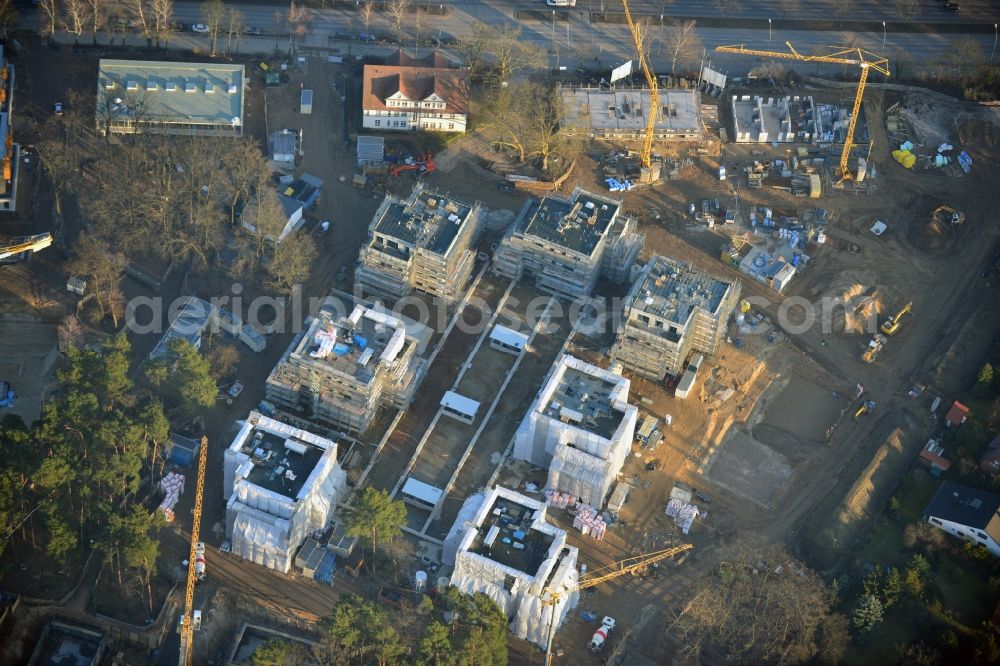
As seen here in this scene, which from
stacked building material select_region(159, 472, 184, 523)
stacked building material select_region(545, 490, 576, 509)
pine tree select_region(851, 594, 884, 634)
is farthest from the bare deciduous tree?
stacked building material select_region(159, 472, 184, 523)

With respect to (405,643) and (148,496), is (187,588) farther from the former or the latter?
(405,643)

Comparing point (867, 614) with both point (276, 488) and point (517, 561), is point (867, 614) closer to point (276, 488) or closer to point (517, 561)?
point (517, 561)

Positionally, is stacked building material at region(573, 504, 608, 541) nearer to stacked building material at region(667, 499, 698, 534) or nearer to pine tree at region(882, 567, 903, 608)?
stacked building material at region(667, 499, 698, 534)

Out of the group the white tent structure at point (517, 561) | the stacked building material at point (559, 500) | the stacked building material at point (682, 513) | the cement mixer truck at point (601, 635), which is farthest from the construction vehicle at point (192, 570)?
the stacked building material at point (682, 513)

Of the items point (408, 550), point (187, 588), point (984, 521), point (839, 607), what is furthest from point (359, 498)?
point (984, 521)

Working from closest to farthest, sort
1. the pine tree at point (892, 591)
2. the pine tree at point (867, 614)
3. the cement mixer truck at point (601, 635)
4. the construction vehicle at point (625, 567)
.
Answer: the cement mixer truck at point (601, 635) → the pine tree at point (867, 614) → the pine tree at point (892, 591) → the construction vehicle at point (625, 567)

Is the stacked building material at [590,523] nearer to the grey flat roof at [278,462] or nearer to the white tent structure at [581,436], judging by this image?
the white tent structure at [581,436]
